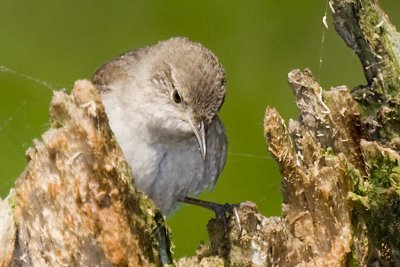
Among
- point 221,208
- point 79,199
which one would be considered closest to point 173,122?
point 221,208

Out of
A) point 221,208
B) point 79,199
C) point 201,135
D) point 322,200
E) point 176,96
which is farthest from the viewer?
point 176,96

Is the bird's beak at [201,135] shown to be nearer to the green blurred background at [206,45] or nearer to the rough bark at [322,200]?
the rough bark at [322,200]

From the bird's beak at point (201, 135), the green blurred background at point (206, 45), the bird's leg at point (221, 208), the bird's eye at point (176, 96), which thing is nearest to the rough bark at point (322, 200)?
the bird's leg at point (221, 208)

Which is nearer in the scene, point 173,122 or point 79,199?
point 79,199

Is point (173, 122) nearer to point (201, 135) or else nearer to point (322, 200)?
point (201, 135)

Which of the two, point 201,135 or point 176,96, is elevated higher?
point 176,96

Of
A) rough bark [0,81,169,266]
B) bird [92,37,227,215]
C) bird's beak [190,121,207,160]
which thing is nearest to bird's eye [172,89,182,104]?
bird [92,37,227,215]

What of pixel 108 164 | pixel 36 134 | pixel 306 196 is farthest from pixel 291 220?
pixel 36 134

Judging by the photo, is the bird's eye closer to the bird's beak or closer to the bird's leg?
the bird's beak
